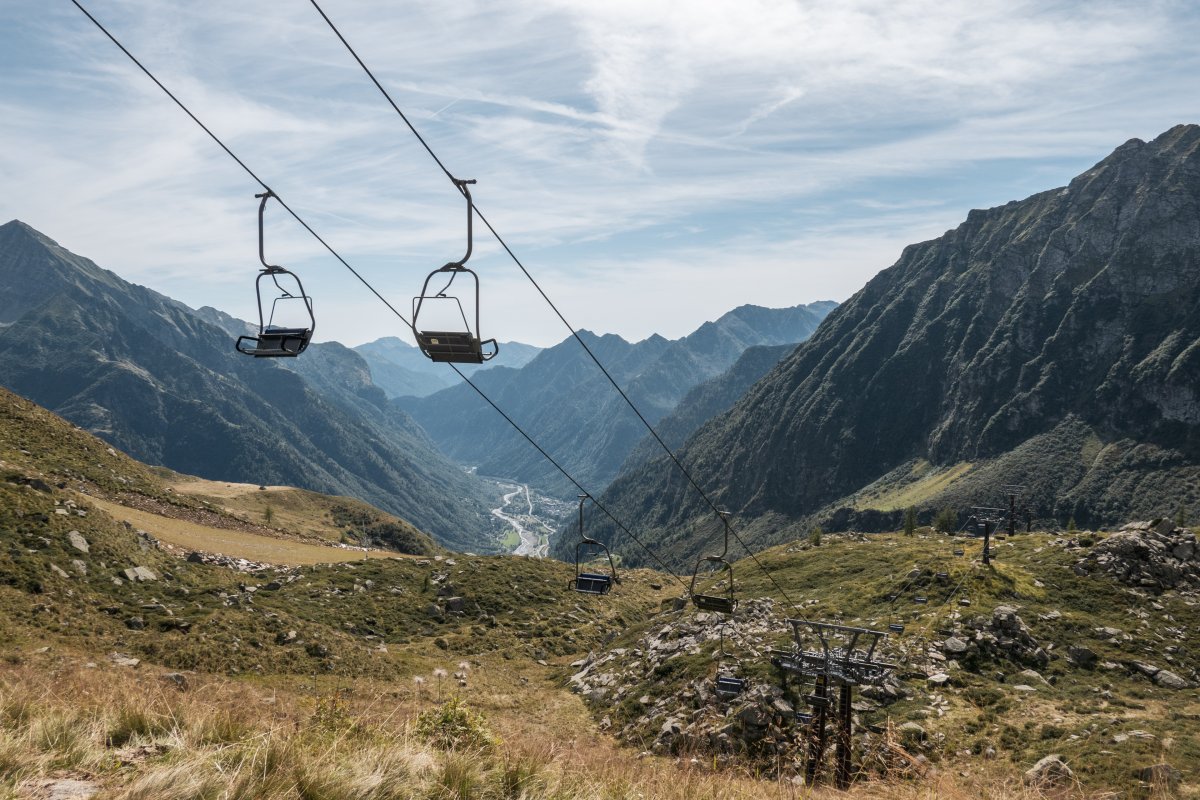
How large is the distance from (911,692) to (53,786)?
124 feet

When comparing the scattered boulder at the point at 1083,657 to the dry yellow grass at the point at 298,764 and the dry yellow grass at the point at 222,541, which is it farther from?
the dry yellow grass at the point at 222,541

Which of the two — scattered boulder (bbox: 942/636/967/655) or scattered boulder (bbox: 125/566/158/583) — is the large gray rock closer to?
scattered boulder (bbox: 942/636/967/655)

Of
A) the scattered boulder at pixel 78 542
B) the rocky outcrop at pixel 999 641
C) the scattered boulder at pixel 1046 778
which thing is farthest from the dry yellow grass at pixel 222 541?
the scattered boulder at pixel 1046 778

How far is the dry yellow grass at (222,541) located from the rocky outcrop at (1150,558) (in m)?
67.6

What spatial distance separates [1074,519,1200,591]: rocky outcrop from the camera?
164 ft

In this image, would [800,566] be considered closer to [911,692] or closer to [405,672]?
[911,692]

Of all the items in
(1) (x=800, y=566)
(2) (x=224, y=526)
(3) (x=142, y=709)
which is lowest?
(1) (x=800, y=566)

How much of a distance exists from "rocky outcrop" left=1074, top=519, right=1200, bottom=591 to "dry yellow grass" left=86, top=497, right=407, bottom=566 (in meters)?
67.6

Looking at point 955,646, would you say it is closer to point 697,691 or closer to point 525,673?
point 697,691

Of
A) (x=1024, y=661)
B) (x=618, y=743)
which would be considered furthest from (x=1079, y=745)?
(x=618, y=743)

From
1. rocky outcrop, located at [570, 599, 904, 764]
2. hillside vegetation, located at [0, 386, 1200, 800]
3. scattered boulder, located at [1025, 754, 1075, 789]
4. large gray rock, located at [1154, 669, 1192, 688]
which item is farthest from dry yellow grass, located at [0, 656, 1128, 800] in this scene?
large gray rock, located at [1154, 669, 1192, 688]

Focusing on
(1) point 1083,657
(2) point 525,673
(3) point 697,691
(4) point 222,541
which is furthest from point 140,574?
(1) point 1083,657

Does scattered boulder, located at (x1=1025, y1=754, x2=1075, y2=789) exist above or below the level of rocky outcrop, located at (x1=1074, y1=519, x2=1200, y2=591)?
above

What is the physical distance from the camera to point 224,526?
8031 centimetres
